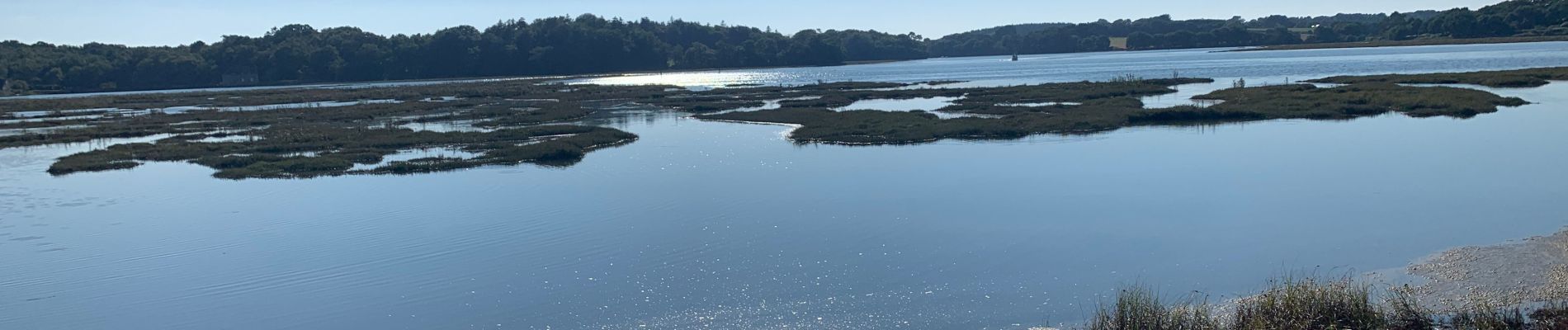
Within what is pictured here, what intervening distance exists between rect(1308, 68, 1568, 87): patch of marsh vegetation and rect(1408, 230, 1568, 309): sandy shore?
3810 cm

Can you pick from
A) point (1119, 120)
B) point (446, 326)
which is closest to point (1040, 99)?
point (1119, 120)

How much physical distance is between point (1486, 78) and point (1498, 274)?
43546 mm

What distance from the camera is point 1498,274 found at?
13.1 meters

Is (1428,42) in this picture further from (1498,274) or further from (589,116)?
(1498,274)

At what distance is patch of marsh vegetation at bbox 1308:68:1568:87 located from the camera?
47.5 metres

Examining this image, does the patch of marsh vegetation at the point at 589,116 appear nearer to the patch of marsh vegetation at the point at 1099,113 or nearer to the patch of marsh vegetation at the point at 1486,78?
the patch of marsh vegetation at the point at 1099,113

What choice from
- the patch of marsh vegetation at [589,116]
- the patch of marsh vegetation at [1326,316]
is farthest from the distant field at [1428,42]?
the patch of marsh vegetation at [1326,316]

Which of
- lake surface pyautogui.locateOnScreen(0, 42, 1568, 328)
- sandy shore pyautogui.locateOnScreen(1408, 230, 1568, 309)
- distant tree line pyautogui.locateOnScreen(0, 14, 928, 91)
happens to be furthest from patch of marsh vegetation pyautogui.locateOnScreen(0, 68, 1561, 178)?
distant tree line pyautogui.locateOnScreen(0, 14, 928, 91)

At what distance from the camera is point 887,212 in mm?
19688

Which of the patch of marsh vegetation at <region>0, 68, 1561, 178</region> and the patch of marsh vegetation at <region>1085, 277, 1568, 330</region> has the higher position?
the patch of marsh vegetation at <region>0, 68, 1561, 178</region>

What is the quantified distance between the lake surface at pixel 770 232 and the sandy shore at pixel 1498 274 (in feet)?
2.11

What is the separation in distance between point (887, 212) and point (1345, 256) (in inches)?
292

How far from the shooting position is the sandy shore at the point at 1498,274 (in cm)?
1182

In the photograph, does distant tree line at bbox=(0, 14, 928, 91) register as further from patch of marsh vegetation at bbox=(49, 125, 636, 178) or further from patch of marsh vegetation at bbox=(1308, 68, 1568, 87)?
patch of marsh vegetation at bbox=(1308, 68, 1568, 87)
